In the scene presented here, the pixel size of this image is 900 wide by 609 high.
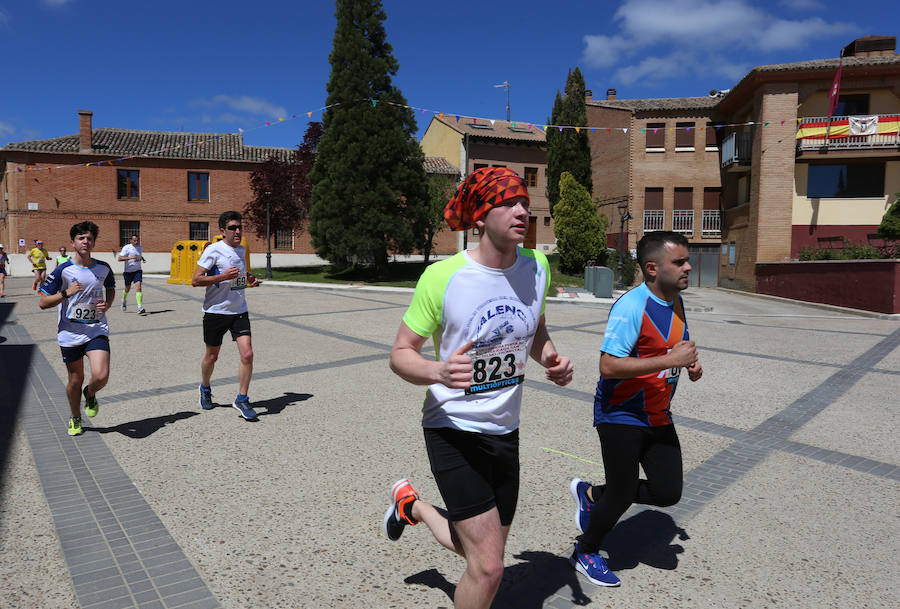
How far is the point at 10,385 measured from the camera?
22.4 ft

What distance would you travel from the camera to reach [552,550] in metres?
3.23

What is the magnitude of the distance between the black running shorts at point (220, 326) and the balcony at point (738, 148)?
84.5 ft

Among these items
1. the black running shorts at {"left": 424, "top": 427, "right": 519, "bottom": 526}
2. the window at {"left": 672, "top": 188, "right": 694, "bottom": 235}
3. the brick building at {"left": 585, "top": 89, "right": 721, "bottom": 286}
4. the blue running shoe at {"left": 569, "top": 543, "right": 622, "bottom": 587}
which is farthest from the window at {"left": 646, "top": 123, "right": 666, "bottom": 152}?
the black running shorts at {"left": 424, "top": 427, "right": 519, "bottom": 526}

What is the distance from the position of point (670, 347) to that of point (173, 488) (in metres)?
3.26

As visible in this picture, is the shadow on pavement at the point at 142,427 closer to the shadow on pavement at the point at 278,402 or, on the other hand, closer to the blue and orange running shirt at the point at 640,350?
the shadow on pavement at the point at 278,402

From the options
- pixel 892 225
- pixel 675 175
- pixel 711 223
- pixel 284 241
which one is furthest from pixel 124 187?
pixel 892 225

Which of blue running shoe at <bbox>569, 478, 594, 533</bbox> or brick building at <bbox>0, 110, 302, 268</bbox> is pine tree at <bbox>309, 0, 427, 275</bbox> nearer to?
brick building at <bbox>0, 110, 302, 268</bbox>

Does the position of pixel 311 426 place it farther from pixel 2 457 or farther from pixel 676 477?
pixel 676 477

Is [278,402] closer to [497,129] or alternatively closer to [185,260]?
[185,260]

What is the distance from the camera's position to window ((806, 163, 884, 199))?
2469cm

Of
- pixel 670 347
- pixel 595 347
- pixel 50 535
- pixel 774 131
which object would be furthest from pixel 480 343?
pixel 774 131

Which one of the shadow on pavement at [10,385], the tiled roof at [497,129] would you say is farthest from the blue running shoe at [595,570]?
the tiled roof at [497,129]

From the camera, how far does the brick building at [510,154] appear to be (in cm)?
4053

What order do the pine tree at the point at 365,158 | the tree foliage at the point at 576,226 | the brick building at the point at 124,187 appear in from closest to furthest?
the pine tree at the point at 365,158 → the tree foliage at the point at 576,226 → the brick building at the point at 124,187
